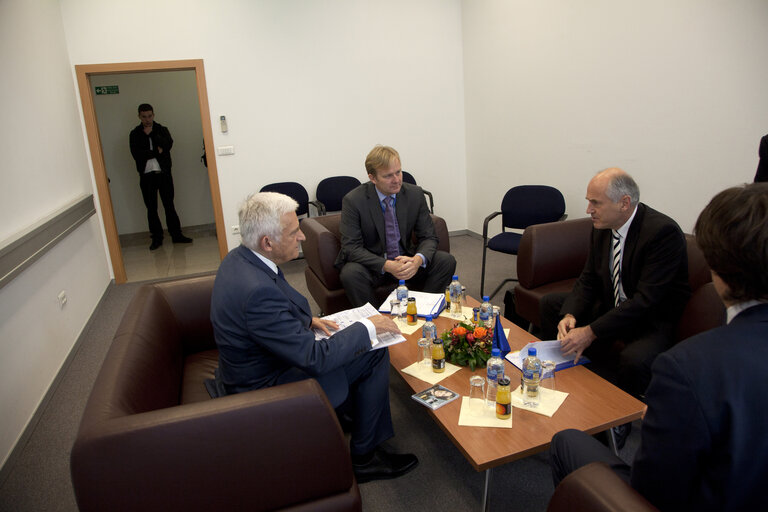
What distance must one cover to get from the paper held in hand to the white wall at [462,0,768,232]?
1.98 metres

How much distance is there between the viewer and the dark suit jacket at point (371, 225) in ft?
11.8

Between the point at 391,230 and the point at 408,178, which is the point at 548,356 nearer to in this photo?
the point at 391,230

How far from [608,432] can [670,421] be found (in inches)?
47.8

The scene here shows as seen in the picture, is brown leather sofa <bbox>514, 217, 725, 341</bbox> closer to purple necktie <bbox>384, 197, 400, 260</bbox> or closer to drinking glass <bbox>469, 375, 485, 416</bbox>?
purple necktie <bbox>384, 197, 400, 260</bbox>

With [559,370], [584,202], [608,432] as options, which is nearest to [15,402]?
[559,370]

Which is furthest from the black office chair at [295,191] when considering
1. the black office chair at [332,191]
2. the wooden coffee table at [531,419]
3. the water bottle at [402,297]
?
the wooden coffee table at [531,419]

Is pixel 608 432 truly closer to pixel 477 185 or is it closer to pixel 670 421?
pixel 670 421

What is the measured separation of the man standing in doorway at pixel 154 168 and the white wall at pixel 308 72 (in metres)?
1.55

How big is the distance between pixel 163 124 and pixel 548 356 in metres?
7.16

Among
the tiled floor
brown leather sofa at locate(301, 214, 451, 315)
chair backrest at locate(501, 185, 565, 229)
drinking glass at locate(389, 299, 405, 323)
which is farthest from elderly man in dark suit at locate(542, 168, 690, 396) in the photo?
the tiled floor

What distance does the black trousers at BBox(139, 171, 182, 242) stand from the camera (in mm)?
6969

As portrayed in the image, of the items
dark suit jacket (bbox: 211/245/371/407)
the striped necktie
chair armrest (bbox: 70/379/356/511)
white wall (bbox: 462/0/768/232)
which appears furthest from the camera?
white wall (bbox: 462/0/768/232)

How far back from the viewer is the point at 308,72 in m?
5.67

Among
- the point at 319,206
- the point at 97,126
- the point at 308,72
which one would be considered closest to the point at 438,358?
the point at 319,206
